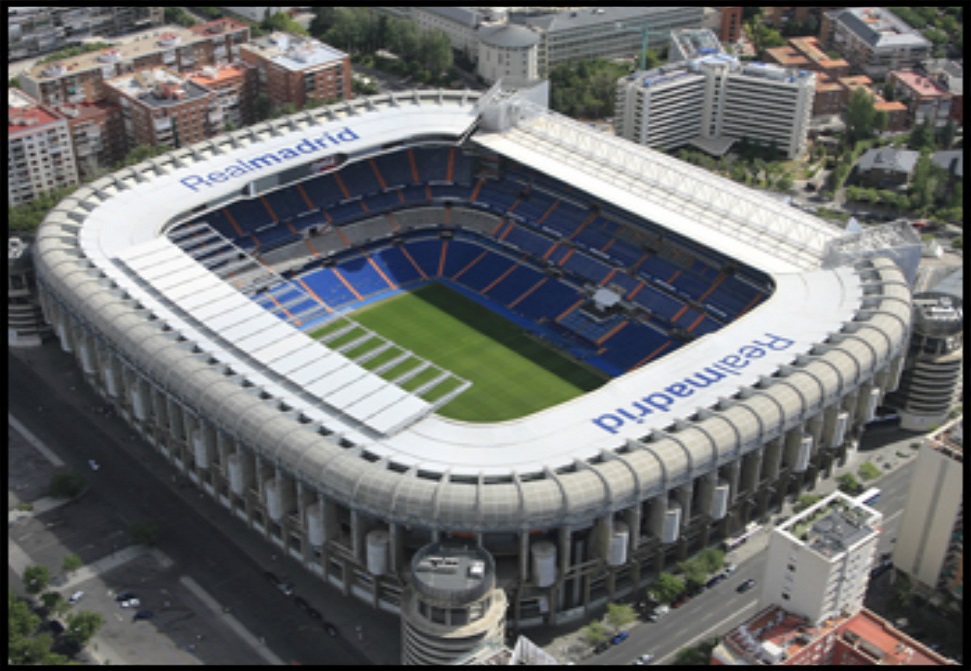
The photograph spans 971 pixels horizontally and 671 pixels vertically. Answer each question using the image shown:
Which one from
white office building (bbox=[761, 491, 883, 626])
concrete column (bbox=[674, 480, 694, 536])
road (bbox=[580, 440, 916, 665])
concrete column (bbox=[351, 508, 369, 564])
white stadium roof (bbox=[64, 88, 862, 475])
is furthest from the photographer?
white stadium roof (bbox=[64, 88, 862, 475])

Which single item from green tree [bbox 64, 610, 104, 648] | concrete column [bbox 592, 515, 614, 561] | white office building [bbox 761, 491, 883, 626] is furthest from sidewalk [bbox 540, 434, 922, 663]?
green tree [bbox 64, 610, 104, 648]

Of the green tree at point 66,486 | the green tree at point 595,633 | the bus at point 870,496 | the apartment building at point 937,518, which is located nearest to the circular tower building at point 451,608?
the green tree at point 595,633

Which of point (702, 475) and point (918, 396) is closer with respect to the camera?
point (702, 475)

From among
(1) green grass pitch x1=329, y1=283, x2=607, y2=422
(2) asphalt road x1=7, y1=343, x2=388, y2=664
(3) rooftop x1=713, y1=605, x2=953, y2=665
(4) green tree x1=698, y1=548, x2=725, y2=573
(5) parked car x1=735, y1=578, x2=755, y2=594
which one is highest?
(3) rooftop x1=713, y1=605, x2=953, y2=665

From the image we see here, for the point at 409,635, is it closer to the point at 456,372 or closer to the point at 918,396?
the point at 456,372

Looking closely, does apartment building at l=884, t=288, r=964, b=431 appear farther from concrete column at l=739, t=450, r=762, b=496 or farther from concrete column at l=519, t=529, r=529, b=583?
concrete column at l=519, t=529, r=529, b=583

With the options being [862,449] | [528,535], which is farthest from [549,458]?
[862,449]

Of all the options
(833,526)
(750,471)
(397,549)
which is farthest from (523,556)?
(833,526)
